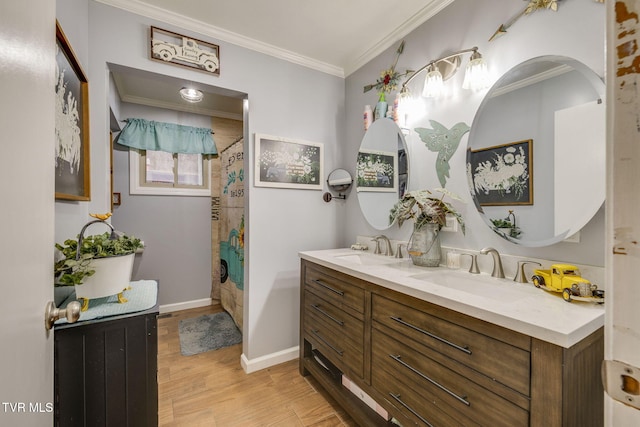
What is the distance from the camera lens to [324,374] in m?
1.76

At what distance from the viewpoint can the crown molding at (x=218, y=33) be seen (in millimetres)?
1658

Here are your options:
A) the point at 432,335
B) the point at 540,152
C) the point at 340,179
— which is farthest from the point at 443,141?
the point at 432,335

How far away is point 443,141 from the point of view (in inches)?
63.3

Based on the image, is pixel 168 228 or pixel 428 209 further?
pixel 168 228

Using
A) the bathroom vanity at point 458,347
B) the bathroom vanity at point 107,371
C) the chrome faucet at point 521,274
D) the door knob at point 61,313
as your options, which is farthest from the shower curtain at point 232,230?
the chrome faucet at point 521,274

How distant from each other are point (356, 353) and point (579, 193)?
4.26ft

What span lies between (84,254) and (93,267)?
0.20ft

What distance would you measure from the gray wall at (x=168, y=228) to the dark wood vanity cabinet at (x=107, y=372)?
2295 millimetres

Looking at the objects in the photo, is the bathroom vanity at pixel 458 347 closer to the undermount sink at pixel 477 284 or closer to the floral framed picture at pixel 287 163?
the undermount sink at pixel 477 284

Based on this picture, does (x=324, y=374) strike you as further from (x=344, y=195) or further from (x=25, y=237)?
(x=25, y=237)

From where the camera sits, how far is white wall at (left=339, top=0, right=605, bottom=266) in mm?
1068

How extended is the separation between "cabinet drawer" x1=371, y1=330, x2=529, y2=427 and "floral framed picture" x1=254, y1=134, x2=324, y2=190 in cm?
137

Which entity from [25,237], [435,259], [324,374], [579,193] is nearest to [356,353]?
[324,374]

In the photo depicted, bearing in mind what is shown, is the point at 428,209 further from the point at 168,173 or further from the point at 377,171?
the point at 168,173
